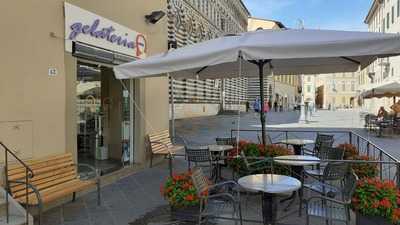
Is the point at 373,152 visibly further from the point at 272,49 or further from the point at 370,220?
the point at 272,49

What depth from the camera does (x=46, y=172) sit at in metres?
6.09

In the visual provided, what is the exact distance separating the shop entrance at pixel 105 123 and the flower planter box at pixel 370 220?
585 centimetres

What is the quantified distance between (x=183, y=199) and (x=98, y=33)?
14.8 ft

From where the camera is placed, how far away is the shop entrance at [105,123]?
943 cm

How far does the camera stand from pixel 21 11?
5930 mm

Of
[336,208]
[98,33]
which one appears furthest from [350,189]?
[98,33]

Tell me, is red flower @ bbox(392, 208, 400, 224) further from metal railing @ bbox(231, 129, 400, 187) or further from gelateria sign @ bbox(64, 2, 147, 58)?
gelateria sign @ bbox(64, 2, 147, 58)

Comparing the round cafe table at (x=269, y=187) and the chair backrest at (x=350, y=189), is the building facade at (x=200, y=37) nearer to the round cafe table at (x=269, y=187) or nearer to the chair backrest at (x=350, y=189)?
the round cafe table at (x=269, y=187)

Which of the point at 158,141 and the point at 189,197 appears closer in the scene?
the point at 189,197

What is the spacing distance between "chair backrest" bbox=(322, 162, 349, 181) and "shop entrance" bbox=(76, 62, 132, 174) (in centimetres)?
525

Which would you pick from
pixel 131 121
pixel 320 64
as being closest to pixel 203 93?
pixel 131 121

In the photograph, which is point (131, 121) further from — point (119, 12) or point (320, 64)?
point (320, 64)

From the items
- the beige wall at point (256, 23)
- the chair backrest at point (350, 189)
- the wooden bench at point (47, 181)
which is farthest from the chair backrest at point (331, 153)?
the beige wall at point (256, 23)

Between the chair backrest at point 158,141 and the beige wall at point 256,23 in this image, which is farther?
the beige wall at point 256,23
